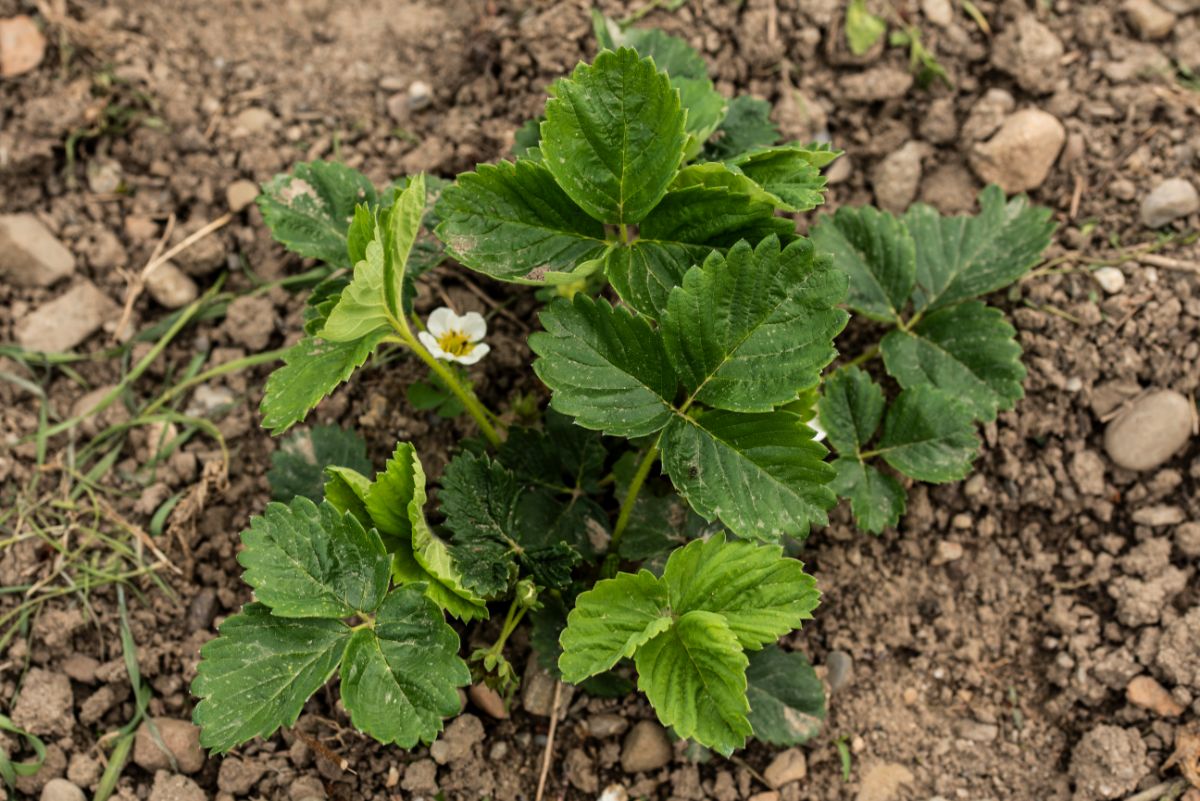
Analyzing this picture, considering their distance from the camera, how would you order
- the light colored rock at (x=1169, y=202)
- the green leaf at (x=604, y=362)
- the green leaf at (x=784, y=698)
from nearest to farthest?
the green leaf at (x=604, y=362), the green leaf at (x=784, y=698), the light colored rock at (x=1169, y=202)

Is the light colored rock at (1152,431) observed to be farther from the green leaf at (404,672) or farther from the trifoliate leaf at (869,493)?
the green leaf at (404,672)

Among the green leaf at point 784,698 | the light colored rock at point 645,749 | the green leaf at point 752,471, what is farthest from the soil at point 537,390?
the green leaf at point 752,471

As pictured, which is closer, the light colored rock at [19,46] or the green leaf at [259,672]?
the green leaf at [259,672]

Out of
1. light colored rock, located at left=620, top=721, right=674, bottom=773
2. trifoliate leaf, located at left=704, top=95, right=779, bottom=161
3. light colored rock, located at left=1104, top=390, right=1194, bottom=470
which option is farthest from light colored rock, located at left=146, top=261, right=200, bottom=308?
light colored rock, located at left=1104, top=390, right=1194, bottom=470

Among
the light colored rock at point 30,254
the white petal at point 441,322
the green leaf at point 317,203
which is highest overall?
the green leaf at point 317,203

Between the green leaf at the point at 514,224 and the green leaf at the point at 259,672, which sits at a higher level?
the green leaf at the point at 514,224

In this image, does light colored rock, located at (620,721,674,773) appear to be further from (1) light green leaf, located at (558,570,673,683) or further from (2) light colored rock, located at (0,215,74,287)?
(2) light colored rock, located at (0,215,74,287)

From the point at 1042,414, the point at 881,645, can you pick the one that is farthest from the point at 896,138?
the point at 881,645
